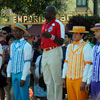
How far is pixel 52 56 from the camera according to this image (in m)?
7.09

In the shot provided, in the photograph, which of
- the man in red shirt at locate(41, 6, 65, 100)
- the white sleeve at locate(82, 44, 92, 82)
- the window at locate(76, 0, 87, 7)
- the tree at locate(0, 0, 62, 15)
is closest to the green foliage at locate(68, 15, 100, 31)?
the man in red shirt at locate(41, 6, 65, 100)

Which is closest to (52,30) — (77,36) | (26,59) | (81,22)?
(77,36)

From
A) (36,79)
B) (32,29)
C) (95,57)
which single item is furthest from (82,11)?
(95,57)

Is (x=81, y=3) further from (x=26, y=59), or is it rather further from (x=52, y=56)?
(x=52, y=56)

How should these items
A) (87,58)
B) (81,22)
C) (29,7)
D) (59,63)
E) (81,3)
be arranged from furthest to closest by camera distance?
(81,3) → (29,7) → (81,22) → (59,63) → (87,58)

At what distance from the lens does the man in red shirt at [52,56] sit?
7.08 meters

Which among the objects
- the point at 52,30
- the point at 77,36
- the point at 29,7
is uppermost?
the point at 29,7

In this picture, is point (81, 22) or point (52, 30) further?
point (81, 22)

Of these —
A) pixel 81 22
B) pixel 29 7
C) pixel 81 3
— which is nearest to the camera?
pixel 81 22

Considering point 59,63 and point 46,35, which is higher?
point 46,35

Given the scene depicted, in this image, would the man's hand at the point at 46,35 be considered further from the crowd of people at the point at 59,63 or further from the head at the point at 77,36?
the head at the point at 77,36

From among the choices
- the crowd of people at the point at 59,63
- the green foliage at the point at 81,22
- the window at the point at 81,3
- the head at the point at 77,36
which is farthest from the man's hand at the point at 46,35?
the window at the point at 81,3

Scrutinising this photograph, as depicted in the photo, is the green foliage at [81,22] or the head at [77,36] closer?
the head at [77,36]

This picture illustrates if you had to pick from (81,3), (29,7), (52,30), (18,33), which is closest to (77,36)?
(52,30)
